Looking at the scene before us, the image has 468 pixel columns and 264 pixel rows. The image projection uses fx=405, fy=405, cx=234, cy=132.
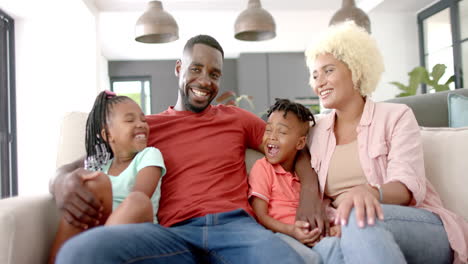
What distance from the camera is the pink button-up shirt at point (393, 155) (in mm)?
1189

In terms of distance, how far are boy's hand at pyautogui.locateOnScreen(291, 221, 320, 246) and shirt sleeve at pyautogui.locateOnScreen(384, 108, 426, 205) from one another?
0.28m

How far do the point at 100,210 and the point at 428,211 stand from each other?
0.94 m

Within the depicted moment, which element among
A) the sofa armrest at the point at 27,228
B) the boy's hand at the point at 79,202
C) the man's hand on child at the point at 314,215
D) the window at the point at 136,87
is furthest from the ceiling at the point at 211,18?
the boy's hand at the point at 79,202

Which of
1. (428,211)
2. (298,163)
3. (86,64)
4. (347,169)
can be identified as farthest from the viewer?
(86,64)

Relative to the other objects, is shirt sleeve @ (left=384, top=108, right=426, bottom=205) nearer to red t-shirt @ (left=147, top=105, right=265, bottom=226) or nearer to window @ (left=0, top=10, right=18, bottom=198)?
red t-shirt @ (left=147, top=105, right=265, bottom=226)

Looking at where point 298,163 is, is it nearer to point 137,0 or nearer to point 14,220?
point 14,220

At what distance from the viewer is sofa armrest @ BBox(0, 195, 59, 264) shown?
103 cm

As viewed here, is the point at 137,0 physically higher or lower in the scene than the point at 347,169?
higher

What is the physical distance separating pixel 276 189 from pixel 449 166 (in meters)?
0.61

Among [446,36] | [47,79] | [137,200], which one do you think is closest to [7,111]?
[47,79]

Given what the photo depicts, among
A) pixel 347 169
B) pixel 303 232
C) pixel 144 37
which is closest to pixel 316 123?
pixel 347 169

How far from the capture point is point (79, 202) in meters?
1.09

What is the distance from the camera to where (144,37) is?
3383mm

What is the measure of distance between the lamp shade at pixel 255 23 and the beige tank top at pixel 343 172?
2105 mm
